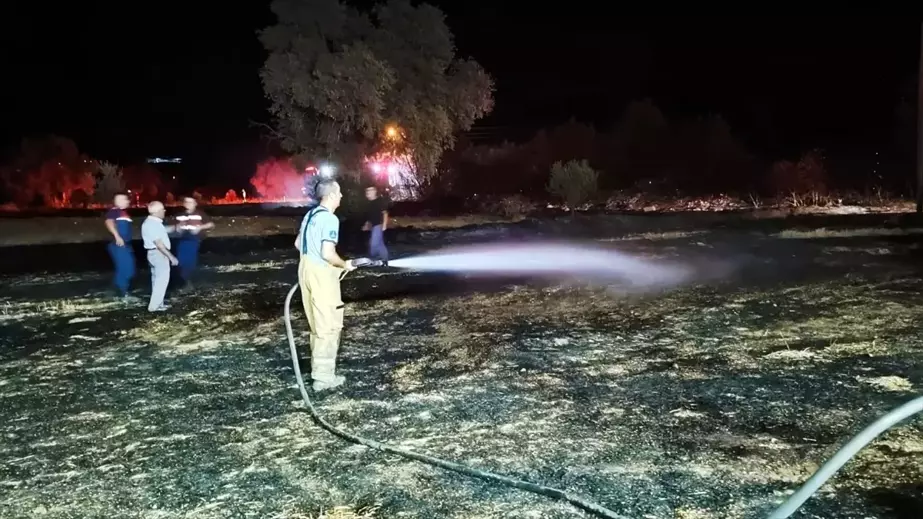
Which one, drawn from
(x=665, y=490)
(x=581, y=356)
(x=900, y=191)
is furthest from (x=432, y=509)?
(x=900, y=191)

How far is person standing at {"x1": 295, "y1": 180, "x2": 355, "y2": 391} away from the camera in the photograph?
20.7 ft

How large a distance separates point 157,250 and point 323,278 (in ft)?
14.5

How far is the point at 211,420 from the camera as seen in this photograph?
5852 mm

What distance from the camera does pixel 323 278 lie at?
6371mm

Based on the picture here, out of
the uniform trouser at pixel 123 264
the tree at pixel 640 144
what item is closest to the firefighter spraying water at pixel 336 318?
the uniform trouser at pixel 123 264

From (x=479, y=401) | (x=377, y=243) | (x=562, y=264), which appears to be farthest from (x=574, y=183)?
(x=479, y=401)

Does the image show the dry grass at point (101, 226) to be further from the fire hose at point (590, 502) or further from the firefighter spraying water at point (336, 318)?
the fire hose at point (590, 502)

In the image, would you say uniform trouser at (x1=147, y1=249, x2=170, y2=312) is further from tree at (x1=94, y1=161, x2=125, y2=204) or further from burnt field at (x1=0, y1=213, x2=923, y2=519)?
tree at (x1=94, y1=161, x2=125, y2=204)

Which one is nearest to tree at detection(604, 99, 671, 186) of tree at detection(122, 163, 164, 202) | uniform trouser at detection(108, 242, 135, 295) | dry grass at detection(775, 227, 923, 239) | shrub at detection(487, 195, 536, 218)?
shrub at detection(487, 195, 536, 218)

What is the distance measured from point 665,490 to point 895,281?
8921 mm

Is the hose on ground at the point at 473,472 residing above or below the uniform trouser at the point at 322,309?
below

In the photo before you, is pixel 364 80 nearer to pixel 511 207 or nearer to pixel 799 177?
pixel 511 207

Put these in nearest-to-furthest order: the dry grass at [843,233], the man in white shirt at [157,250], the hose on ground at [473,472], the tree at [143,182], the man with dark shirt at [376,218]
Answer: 1. the hose on ground at [473,472]
2. the man in white shirt at [157,250]
3. the man with dark shirt at [376,218]
4. the dry grass at [843,233]
5. the tree at [143,182]

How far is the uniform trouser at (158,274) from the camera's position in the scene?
387 inches
